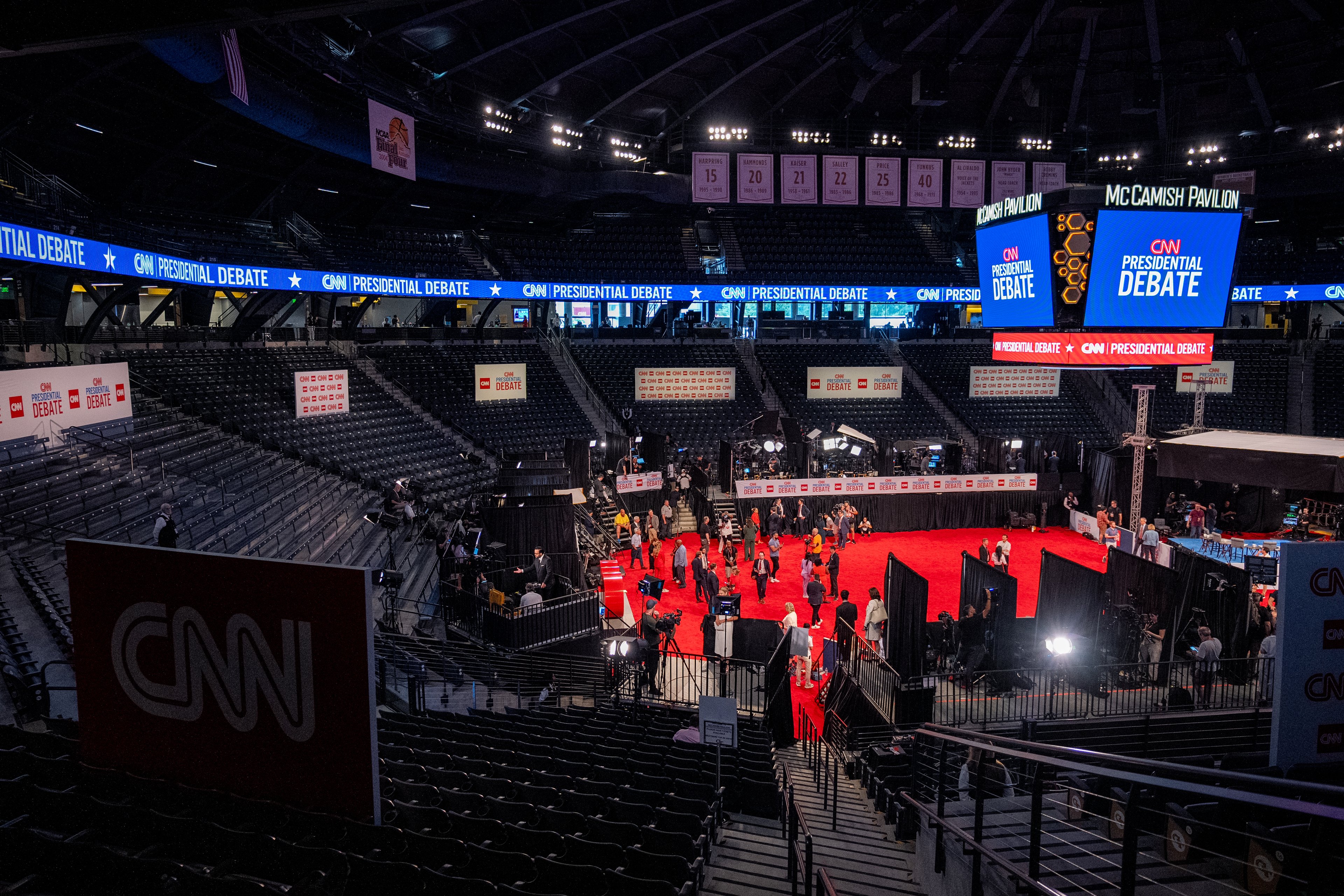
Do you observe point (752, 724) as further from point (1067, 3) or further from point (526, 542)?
point (1067, 3)

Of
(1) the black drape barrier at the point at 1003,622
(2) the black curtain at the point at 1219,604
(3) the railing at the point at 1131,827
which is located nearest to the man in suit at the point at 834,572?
(1) the black drape barrier at the point at 1003,622

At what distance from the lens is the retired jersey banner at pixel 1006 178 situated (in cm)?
Answer: 3491

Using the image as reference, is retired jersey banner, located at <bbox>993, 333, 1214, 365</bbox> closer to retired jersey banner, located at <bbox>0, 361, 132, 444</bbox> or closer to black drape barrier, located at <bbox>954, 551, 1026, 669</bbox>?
black drape barrier, located at <bbox>954, 551, 1026, 669</bbox>

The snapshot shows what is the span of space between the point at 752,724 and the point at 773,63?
2941cm

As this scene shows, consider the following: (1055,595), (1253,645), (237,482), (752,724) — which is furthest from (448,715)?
(1253,645)

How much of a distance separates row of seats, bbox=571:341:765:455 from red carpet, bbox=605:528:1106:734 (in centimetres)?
579

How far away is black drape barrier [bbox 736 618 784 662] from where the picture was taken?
48.4ft

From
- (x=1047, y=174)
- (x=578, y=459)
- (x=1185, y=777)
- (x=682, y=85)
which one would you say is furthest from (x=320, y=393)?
(x=1047, y=174)

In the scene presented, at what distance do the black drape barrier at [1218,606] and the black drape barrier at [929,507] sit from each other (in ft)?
43.4

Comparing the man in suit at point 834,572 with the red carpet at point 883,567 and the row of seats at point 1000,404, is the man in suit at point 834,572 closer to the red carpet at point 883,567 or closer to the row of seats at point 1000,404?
the red carpet at point 883,567

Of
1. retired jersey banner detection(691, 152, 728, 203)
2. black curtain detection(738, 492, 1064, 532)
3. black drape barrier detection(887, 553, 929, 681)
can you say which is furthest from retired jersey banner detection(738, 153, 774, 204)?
black drape barrier detection(887, 553, 929, 681)

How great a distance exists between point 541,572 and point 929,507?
1779 centimetres

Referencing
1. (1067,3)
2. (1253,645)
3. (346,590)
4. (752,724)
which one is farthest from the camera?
(1067,3)

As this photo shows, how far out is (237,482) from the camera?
16.9 metres
